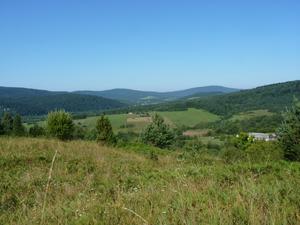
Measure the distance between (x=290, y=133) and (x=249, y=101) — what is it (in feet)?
449

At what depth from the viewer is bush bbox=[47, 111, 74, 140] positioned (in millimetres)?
26016

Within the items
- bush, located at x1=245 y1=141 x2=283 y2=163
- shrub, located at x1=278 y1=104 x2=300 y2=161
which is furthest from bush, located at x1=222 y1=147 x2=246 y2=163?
shrub, located at x1=278 y1=104 x2=300 y2=161

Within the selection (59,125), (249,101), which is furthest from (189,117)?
(59,125)

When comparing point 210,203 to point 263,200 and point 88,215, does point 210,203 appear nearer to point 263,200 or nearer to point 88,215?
point 263,200

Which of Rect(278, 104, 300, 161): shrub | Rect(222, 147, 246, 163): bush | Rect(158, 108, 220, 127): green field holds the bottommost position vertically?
Rect(158, 108, 220, 127): green field

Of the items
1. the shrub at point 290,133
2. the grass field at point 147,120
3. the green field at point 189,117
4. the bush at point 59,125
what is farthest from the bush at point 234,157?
the green field at point 189,117

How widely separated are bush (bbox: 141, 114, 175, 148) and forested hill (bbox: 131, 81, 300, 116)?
92991 mm

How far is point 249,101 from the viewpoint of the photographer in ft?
526

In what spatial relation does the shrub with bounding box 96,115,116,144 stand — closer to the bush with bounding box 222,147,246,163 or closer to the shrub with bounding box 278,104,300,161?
the shrub with bounding box 278,104,300,161

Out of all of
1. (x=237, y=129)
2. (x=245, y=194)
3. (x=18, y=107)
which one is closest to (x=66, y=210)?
(x=245, y=194)

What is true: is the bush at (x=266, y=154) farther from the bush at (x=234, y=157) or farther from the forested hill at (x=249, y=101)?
the forested hill at (x=249, y=101)

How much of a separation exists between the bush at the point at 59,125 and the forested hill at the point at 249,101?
114 meters

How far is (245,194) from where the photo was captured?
354 cm

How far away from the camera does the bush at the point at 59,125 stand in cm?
2602
